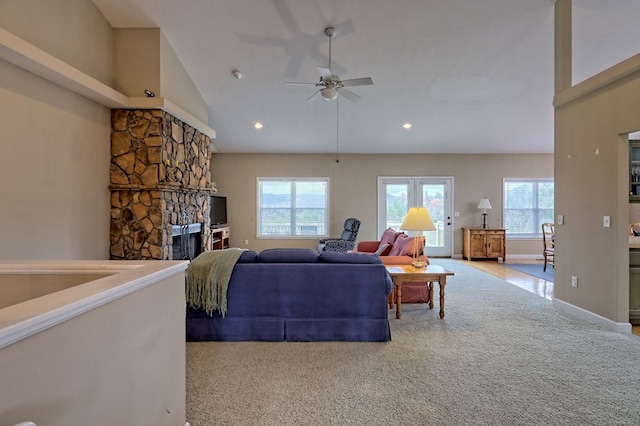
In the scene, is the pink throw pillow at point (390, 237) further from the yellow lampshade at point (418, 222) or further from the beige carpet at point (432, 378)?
the beige carpet at point (432, 378)

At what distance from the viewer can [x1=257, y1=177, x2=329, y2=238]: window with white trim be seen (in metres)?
7.67

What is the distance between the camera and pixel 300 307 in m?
2.88

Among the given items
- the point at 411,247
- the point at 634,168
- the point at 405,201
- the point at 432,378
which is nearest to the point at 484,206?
the point at 405,201

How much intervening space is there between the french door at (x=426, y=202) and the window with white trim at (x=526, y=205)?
144 cm

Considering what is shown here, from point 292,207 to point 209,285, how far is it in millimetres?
4972

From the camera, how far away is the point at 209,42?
407cm

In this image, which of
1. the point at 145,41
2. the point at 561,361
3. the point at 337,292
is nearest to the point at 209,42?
the point at 145,41

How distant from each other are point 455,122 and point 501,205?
9.36 feet

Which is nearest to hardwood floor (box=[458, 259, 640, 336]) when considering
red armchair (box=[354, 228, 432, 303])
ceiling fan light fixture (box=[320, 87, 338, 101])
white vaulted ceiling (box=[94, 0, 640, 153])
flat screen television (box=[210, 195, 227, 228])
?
red armchair (box=[354, 228, 432, 303])

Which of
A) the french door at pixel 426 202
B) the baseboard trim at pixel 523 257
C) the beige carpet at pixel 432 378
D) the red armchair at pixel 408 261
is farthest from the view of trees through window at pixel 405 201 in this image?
the beige carpet at pixel 432 378

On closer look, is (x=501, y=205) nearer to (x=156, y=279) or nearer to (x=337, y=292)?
(x=337, y=292)

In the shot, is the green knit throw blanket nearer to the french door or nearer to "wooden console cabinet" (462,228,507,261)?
the french door

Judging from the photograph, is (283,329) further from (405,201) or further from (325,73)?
(405,201)

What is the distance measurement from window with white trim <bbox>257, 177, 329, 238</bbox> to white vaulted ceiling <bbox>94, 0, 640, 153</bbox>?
5.19 ft
